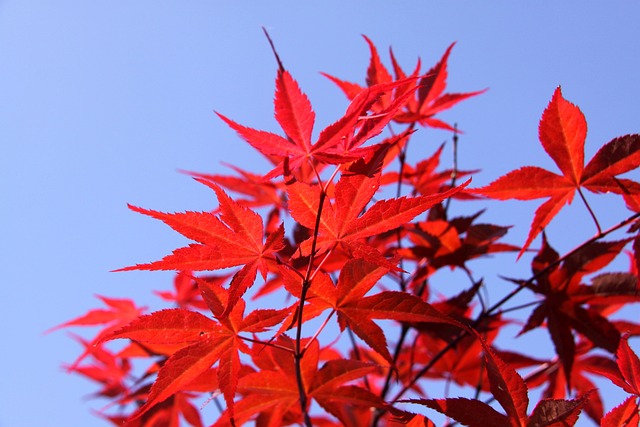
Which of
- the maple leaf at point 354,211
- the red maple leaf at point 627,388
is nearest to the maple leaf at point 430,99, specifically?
the maple leaf at point 354,211

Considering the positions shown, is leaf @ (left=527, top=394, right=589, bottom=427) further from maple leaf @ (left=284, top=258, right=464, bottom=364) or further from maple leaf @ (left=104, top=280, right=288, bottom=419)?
maple leaf @ (left=104, top=280, right=288, bottom=419)

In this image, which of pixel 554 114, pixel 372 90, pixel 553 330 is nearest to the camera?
pixel 372 90

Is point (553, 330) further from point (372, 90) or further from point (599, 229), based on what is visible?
point (372, 90)

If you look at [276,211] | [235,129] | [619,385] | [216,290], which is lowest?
[619,385]

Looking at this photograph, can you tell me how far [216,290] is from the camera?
0.72m

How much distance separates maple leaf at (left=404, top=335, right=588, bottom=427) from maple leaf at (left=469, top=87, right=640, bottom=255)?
29 cm

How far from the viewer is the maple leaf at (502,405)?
0.58 metres

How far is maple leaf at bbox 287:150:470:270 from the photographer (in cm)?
63

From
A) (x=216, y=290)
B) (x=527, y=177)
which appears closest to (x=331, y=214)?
(x=216, y=290)

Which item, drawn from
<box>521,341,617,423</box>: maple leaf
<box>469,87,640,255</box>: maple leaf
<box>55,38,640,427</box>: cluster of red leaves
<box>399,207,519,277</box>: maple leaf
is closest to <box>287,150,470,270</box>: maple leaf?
<box>55,38,640,427</box>: cluster of red leaves

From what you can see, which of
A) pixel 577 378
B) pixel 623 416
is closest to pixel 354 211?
pixel 623 416

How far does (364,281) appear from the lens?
2.34 ft

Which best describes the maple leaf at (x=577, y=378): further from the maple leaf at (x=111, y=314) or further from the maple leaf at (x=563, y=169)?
the maple leaf at (x=111, y=314)

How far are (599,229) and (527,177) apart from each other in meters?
0.16
